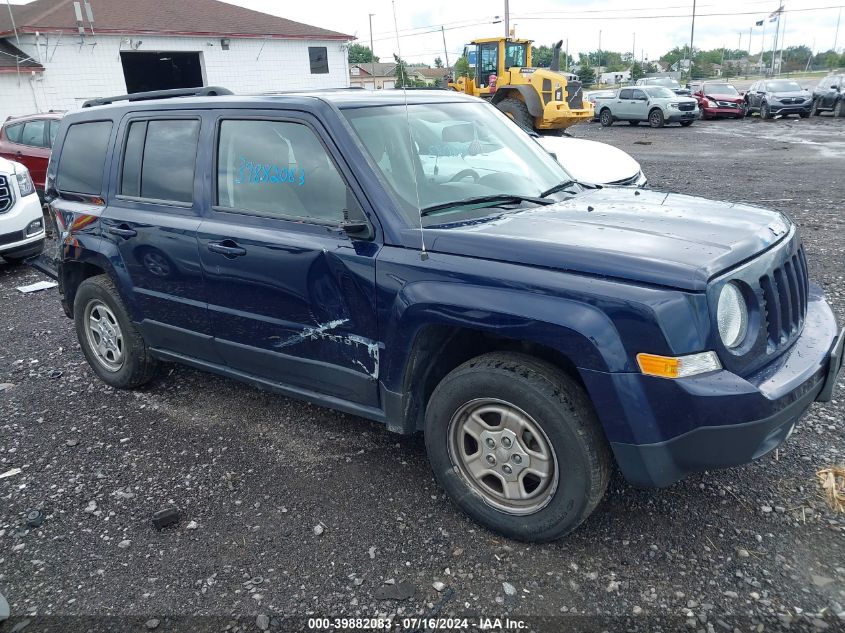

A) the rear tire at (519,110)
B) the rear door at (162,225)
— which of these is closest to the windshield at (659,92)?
the rear tire at (519,110)

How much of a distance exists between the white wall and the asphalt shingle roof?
34cm

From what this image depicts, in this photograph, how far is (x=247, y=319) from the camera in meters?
3.70

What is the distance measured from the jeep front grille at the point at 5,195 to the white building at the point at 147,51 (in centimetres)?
1428

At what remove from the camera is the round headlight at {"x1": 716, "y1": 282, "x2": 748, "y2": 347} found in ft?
8.40

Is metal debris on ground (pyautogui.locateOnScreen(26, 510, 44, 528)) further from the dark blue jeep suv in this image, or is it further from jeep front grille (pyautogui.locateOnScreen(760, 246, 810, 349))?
jeep front grille (pyautogui.locateOnScreen(760, 246, 810, 349))

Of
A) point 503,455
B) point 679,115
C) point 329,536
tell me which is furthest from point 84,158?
point 679,115

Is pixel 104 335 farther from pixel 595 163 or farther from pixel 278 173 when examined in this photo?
pixel 595 163

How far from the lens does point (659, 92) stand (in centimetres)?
2620

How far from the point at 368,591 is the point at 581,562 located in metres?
0.91

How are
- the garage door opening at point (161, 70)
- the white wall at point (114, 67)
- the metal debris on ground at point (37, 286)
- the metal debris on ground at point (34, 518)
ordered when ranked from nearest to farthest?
the metal debris on ground at point (34, 518) < the metal debris on ground at point (37, 286) < the white wall at point (114, 67) < the garage door opening at point (161, 70)

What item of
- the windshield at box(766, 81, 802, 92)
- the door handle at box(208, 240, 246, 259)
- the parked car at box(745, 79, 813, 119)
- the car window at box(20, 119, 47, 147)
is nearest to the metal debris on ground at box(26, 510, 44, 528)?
the door handle at box(208, 240, 246, 259)

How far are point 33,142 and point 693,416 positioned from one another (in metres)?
12.4

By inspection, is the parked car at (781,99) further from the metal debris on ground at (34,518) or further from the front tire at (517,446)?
the metal debris on ground at (34,518)

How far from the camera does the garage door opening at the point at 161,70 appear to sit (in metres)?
27.4
